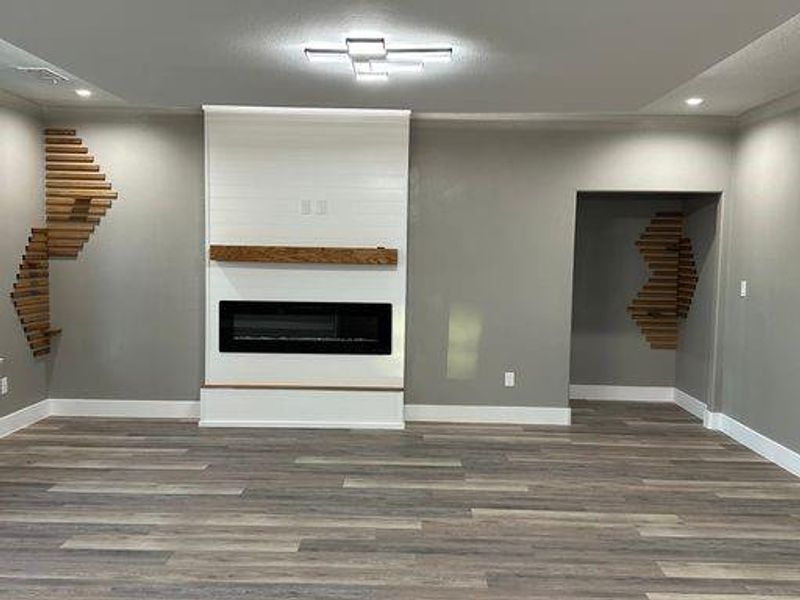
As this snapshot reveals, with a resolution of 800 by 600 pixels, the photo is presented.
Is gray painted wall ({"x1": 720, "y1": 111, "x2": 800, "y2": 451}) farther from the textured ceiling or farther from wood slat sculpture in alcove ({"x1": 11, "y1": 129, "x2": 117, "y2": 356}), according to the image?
wood slat sculpture in alcove ({"x1": 11, "y1": 129, "x2": 117, "y2": 356})

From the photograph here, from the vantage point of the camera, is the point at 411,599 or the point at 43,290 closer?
the point at 411,599

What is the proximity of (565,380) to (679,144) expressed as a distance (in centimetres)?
216

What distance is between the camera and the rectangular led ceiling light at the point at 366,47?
10.3 ft

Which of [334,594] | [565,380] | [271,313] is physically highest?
[271,313]

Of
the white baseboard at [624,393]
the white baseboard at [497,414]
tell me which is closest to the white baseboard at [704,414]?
the white baseboard at [624,393]

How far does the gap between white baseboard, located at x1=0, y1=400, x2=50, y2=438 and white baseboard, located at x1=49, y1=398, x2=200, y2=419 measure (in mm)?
79

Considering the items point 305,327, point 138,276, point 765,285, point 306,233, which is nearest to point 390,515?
point 305,327

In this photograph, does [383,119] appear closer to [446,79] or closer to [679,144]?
[446,79]

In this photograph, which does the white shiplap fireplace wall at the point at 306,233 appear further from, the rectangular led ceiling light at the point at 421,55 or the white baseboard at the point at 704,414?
the white baseboard at the point at 704,414

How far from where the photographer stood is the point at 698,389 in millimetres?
6105

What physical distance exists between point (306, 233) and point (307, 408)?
1.42 meters

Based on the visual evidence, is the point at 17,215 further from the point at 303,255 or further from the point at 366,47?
the point at 366,47

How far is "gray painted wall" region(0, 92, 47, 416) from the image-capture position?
5.06 meters

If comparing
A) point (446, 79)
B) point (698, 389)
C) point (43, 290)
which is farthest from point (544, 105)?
point (43, 290)
